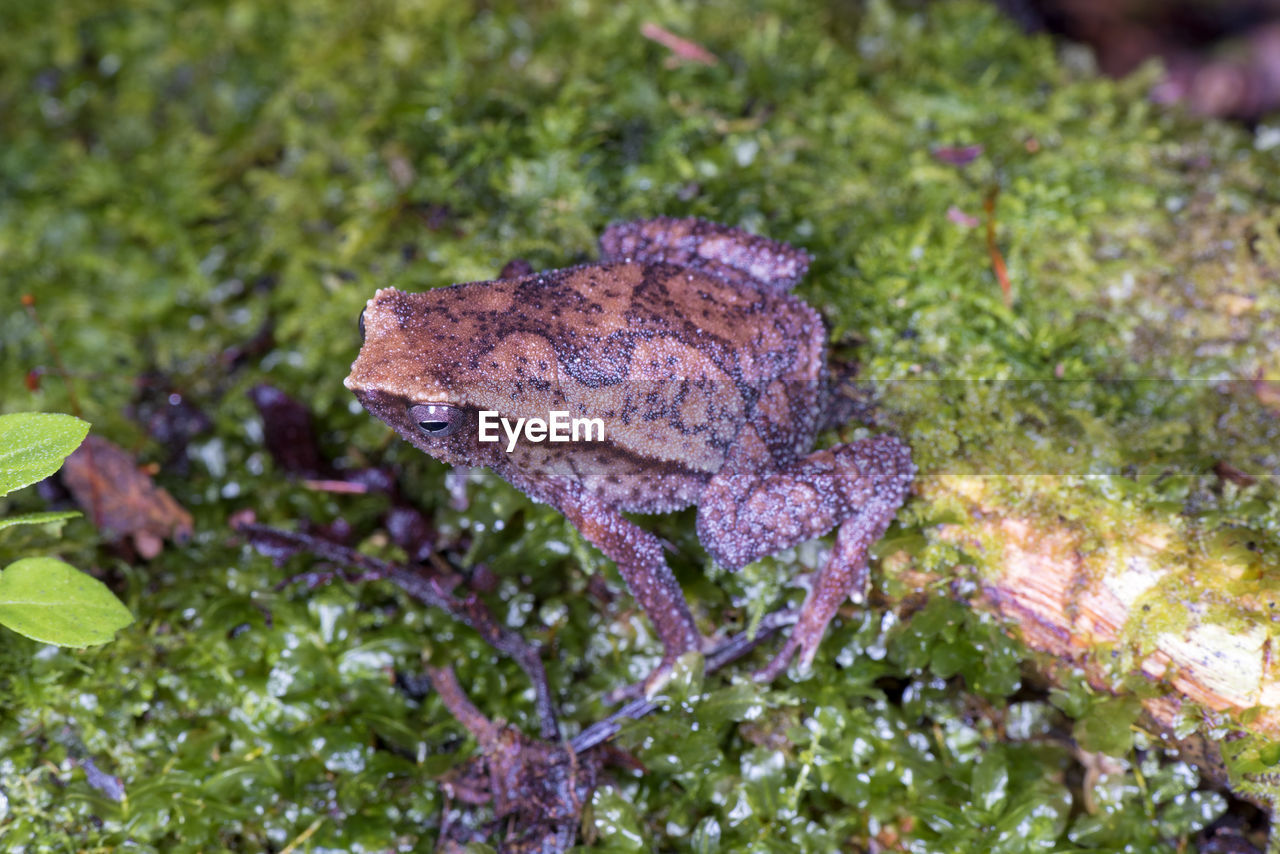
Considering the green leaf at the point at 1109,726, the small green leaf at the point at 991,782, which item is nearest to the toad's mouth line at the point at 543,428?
the small green leaf at the point at 991,782

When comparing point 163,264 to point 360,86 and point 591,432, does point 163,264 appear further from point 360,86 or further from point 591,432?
point 591,432

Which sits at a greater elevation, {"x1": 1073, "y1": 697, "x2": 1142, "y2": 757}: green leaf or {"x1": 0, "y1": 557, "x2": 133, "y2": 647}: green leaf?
{"x1": 1073, "y1": 697, "x2": 1142, "y2": 757}: green leaf

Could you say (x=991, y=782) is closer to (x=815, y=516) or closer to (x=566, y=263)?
(x=815, y=516)

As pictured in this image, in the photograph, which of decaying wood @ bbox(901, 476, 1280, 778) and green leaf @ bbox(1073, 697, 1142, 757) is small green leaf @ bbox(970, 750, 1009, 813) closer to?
green leaf @ bbox(1073, 697, 1142, 757)

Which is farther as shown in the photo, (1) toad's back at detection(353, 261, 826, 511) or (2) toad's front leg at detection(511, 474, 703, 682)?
(2) toad's front leg at detection(511, 474, 703, 682)

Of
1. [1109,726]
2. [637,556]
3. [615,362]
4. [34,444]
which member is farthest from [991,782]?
[34,444]

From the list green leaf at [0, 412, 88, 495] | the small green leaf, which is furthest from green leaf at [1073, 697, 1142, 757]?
green leaf at [0, 412, 88, 495]
